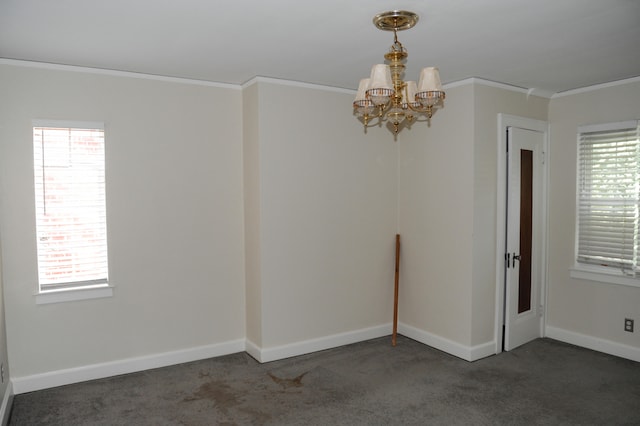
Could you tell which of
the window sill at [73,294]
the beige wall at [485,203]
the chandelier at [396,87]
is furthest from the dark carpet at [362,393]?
the chandelier at [396,87]

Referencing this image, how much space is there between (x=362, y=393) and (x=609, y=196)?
2932 millimetres

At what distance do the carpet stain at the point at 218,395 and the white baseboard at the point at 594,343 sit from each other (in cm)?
330

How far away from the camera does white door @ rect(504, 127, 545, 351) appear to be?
440cm

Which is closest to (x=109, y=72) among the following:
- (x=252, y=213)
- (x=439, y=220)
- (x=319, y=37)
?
(x=252, y=213)

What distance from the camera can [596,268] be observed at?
443cm

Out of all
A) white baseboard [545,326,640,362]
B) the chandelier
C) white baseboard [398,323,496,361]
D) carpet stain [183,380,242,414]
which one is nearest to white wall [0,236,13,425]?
carpet stain [183,380,242,414]

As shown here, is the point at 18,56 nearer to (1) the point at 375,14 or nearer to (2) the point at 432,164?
(1) the point at 375,14

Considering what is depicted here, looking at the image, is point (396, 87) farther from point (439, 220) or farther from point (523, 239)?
point (523, 239)

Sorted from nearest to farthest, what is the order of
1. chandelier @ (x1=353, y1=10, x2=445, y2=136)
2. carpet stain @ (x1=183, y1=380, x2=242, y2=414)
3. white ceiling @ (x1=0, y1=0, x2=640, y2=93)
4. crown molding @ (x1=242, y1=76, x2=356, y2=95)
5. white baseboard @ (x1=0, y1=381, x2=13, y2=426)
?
chandelier @ (x1=353, y1=10, x2=445, y2=136) → white ceiling @ (x1=0, y1=0, x2=640, y2=93) → white baseboard @ (x1=0, y1=381, x2=13, y2=426) → carpet stain @ (x1=183, y1=380, x2=242, y2=414) → crown molding @ (x1=242, y1=76, x2=356, y2=95)

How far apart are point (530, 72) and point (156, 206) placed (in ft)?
11.1

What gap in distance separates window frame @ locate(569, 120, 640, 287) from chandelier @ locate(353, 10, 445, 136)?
260 centimetres

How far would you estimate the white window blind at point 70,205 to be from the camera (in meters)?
3.62

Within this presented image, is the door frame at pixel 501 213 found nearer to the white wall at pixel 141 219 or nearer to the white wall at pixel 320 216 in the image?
the white wall at pixel 320 216

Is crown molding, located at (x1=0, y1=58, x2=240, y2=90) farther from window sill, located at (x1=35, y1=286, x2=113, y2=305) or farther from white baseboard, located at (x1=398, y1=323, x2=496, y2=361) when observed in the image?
white baseboard, located at (x1=398, y1=323, x2=496, y2=361)
